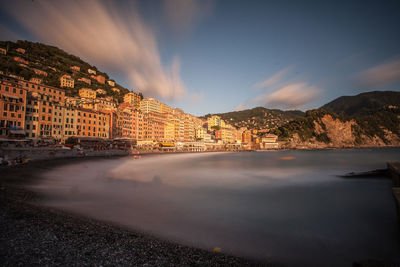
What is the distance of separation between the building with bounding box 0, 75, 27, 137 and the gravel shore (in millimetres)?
51207

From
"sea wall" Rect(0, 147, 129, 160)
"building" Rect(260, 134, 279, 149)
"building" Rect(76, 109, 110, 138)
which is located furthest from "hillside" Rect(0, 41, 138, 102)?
"building" Rect(260, 134, 279, 149)

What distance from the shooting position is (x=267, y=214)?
10688mm

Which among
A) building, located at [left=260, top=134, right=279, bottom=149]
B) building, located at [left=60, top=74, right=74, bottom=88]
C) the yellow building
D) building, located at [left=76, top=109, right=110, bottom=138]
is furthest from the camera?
building, located at [left=260, top=134, right=279, bottom=149]

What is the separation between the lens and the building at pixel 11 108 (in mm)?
42688

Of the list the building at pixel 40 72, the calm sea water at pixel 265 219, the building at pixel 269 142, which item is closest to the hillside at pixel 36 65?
the building at pixel 40 72

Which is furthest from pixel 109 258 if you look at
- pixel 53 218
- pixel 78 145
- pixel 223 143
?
pixel 223 143

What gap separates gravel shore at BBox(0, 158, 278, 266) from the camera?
4.95m

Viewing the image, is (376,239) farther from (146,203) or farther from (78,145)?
(78,145)

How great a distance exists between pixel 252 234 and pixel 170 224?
383 centimetres

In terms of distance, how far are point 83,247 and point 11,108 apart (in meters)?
58.4

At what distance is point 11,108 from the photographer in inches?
1748

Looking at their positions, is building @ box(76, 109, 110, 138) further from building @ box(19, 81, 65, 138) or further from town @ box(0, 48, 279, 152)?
building @ box(19, 81, 65, 138)

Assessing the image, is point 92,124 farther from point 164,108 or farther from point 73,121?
point 164,108

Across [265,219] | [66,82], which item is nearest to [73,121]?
[265,219]
